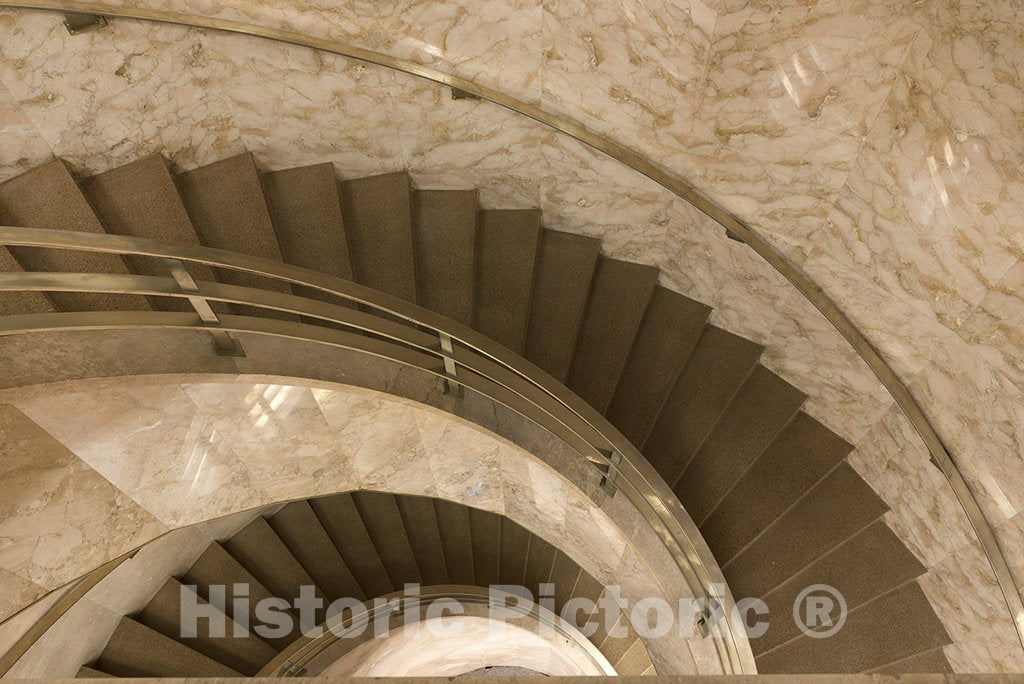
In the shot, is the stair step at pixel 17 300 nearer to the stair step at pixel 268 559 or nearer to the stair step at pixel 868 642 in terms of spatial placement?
the stair step at pixel 268 559

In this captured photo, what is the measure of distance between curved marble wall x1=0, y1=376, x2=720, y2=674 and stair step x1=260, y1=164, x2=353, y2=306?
0.87 meters

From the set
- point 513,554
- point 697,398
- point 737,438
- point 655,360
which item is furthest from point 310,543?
point 737,438

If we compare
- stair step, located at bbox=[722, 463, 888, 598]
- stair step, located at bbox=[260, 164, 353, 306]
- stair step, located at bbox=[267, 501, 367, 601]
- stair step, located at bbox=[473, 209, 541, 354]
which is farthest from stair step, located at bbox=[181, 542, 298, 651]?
stair step, located at bbox=[722, 463, 888, 598]

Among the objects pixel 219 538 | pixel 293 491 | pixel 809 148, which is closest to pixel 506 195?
pixel 809 148

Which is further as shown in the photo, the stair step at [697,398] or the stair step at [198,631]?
the stair step at [198,631]

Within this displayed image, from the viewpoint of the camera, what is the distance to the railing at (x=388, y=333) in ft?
10.6

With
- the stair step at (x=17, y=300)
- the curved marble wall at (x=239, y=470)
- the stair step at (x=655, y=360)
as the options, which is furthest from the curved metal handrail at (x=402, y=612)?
the stair step at (x=17, y=300)

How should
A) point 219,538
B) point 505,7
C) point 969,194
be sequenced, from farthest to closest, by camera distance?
point 219,538 → point 505,7 → point 969,194

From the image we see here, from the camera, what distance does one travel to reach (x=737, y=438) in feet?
17.6

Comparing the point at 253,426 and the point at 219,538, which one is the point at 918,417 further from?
the point at 219,538

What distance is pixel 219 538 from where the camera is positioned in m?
7.55

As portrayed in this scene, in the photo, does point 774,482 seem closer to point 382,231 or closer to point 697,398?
point 697,398

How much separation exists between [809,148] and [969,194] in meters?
0.99

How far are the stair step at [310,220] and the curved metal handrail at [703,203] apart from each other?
980 millimetres
